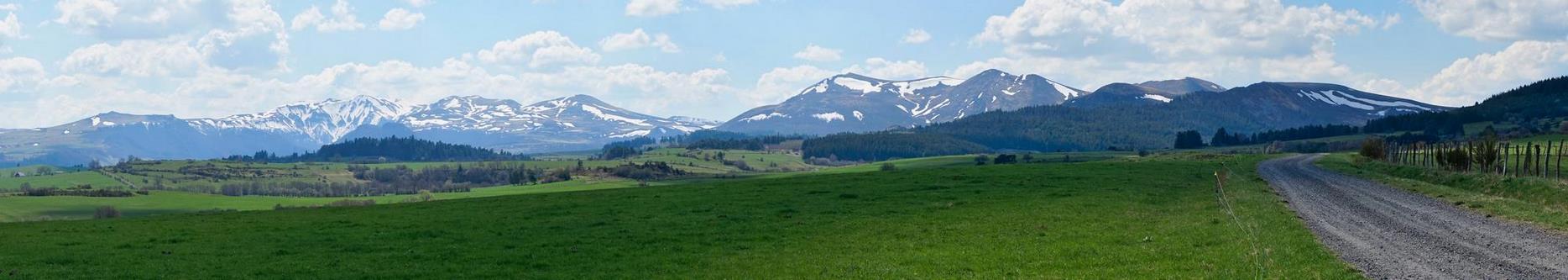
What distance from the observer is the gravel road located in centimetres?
2389

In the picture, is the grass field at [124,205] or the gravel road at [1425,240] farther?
the grass field at [124,205]

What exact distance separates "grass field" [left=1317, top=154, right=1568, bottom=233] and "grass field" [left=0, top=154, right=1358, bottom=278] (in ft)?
24.2

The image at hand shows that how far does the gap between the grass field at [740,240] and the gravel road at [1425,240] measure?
1.14m

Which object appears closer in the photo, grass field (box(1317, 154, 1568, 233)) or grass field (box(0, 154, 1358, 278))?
grass field (box(0, 154, 1358, 278))

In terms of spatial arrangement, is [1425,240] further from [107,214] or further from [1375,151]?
[107,214]

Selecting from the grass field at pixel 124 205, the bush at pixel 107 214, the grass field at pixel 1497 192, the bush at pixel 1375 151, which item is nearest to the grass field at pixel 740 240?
the grass field at pixel 1497 192

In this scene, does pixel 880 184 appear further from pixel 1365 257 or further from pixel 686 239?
pixel 1365 257

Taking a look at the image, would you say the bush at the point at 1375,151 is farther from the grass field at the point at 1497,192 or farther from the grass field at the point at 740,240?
the grass field at the point at 740,240

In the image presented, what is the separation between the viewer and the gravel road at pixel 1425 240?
23.9 metres

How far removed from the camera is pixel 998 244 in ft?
108

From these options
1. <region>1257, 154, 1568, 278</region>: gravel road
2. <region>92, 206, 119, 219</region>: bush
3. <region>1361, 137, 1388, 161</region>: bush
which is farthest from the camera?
<region>1361, 137, 1388, 161</region>: bush

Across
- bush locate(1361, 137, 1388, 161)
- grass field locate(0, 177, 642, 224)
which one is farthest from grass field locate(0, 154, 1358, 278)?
bush locate(1361, 137, 1388, 161)

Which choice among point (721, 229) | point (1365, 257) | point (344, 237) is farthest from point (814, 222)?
point (1365, 257)

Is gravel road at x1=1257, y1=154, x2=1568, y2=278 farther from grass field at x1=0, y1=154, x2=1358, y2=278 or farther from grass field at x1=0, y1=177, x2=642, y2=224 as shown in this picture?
grass field at x1=0, y1=177, x2=642, y2=224
